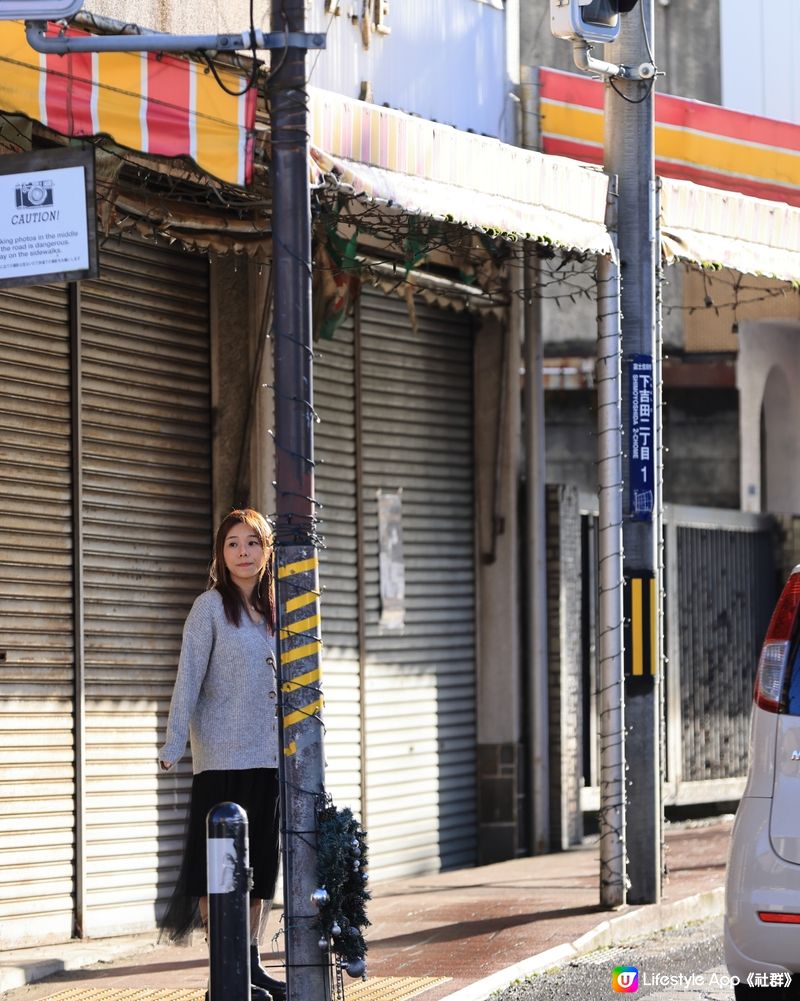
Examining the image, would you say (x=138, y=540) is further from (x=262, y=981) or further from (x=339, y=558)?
(x=262, y=981)

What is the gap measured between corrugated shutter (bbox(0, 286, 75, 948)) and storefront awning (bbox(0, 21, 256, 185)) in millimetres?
1980

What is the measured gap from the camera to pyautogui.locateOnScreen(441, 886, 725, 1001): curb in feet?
25.9

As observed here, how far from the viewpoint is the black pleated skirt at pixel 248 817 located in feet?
24.7

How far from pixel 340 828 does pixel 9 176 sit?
268cm

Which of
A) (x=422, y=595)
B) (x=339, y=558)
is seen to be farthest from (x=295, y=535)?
(x=422, y=595)

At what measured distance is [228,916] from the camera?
19.3 feet

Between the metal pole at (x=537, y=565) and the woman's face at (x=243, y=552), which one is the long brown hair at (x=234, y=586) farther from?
the metal pole at (x=537, y=565)

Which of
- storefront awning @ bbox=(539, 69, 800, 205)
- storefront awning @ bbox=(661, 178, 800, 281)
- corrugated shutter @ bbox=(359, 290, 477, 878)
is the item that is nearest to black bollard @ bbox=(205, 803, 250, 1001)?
storefront awning @ bbox=(661, 178, 800, 281)

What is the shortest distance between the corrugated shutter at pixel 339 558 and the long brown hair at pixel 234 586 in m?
3.62

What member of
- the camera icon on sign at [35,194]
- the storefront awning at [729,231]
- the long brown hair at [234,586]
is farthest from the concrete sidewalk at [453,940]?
the storefront awning at [729,231]

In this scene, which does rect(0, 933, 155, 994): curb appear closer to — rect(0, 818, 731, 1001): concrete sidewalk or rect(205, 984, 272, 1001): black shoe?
rect(0, 818, 731, 1001): concrete sidewalk

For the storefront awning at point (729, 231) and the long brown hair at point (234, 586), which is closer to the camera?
the long brown hair at point (234, 586)

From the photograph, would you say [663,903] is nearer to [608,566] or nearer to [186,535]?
[608,566]

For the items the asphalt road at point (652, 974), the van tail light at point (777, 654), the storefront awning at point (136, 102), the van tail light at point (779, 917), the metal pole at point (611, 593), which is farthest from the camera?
the metal pole at point (611, 593)
